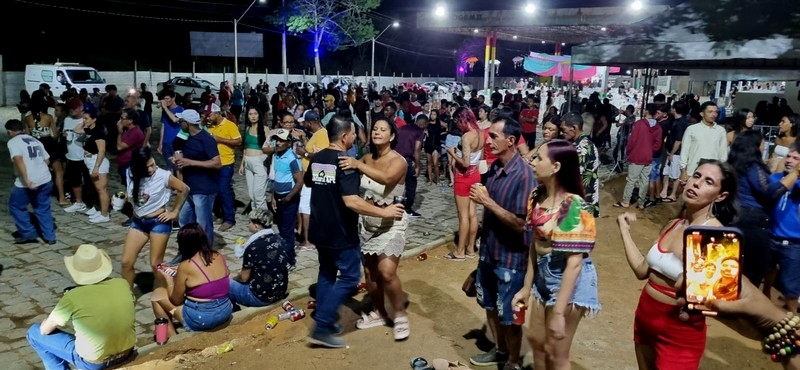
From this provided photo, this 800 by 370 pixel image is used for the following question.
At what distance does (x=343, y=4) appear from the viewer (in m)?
43.1

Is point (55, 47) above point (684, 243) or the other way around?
above

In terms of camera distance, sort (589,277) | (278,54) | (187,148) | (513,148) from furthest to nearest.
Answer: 1. (278,54)
2. (187,148)
3. (513,148)
4. (589,277)

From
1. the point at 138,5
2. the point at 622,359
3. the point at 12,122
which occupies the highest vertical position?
the point at 138,5

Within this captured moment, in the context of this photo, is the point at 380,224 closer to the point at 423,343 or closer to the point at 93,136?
the point at 423,343

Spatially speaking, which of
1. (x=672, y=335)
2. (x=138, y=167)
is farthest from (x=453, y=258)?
(x=672, y=335)

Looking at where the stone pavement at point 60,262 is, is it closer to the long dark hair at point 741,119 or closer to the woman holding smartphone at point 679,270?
the woman holding smartphone at point 679,270

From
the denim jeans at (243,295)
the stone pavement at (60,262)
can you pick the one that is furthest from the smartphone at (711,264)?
the stone pavement at (60,262)

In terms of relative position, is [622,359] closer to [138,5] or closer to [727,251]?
[727,251]

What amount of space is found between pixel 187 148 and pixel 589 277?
511cm

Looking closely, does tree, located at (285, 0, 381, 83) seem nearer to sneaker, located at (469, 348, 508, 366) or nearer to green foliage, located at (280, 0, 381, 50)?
green foliage, located at (280, 0, 381, 50)

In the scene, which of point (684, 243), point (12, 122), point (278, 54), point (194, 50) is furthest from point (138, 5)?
point (684, 243)

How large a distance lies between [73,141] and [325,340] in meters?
6.58

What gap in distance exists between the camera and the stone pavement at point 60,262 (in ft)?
17.5

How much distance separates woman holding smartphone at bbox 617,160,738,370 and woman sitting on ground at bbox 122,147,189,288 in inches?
171
